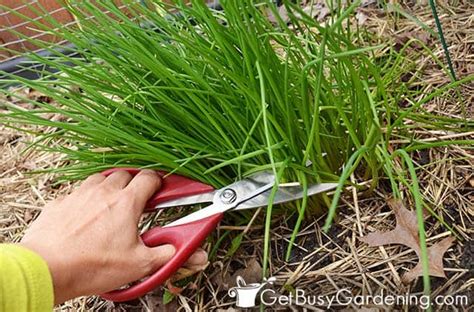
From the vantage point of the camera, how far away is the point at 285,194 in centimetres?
→ 95

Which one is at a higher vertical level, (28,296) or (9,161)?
(28,296)

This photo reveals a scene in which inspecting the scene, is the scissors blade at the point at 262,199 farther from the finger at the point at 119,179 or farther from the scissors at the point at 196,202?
the finger at the point at 119,179

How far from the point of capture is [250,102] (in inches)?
37.6

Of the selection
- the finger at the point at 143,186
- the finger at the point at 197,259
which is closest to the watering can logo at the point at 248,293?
the finger at the point at 197,259

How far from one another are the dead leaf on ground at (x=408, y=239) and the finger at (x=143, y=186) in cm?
34

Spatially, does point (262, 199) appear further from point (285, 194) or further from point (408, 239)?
point (408, 239)

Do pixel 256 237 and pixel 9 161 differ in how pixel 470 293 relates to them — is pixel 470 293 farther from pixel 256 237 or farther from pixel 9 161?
pixel 9 161

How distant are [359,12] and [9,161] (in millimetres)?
952

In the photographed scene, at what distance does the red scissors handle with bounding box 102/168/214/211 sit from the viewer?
3.31ft

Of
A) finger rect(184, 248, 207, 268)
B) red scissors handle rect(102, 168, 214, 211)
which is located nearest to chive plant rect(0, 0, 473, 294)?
red scissors handle rect(102, 168, 214, 211)

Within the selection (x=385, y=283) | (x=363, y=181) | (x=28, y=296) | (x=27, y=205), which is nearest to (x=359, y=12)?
(x=363, y=181)

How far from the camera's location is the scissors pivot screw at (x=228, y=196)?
0.97 metres

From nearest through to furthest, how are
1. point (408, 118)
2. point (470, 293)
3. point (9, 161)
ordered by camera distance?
point (470, 293) < point (408, 118) < point (9, 161)

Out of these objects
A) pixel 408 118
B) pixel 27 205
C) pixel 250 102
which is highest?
pixel 250 102
